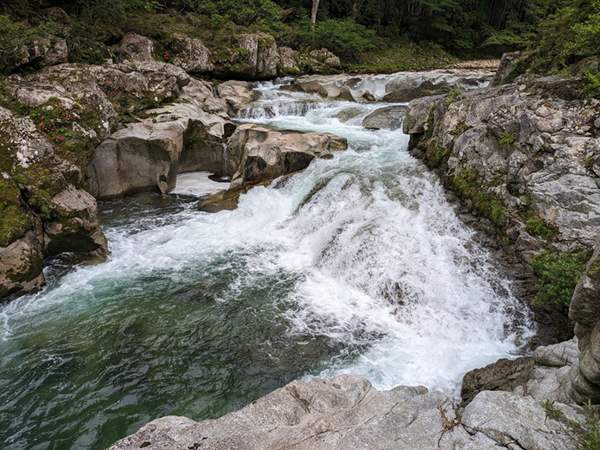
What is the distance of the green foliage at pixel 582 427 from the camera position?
278cm

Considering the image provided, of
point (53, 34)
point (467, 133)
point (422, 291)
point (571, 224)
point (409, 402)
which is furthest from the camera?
point (53, 34)

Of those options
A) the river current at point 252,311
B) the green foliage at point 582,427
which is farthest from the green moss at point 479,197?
the green foliage at point 582,427

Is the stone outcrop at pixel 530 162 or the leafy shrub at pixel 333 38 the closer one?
the stone outcrop at pixel 530 162

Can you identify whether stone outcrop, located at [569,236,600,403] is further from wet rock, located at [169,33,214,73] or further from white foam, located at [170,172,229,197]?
wet rock, located at [169,33,214,73]

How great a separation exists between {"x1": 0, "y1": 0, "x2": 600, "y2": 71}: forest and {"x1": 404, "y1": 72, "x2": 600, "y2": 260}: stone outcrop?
1.81 meters

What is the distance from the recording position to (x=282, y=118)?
18438 millimetres

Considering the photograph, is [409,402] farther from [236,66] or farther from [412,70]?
[412,70]

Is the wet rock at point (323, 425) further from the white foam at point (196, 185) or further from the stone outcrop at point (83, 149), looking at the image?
the white foam at point (196, 185)

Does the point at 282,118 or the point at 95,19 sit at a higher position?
the point at 95,19

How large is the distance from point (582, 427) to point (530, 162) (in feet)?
20.8

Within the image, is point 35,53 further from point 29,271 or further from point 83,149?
point 29,271

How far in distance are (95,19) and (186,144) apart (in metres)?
8.43

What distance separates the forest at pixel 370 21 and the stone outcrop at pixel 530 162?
5.94 ft

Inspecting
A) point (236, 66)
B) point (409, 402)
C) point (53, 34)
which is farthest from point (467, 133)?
point (236, 66)
